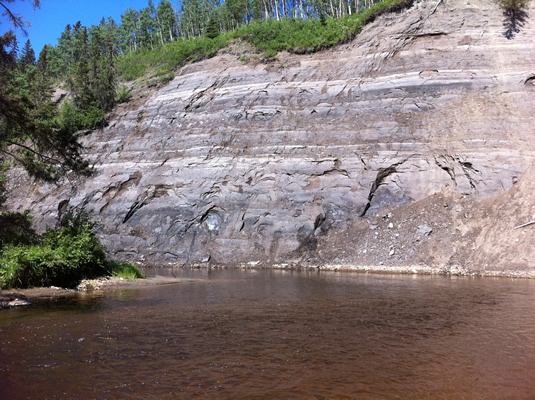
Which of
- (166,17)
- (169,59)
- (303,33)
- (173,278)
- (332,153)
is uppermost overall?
(166,17)

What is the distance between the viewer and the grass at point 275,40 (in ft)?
119

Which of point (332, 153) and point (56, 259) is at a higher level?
point (332, 153)

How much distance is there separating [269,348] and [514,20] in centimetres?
3349

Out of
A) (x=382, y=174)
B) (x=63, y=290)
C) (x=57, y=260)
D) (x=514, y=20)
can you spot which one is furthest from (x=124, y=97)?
(x=514, y=20)

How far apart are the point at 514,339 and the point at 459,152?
20137 millimetres

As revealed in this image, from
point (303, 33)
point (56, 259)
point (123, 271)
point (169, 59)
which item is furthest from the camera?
point (169, 59)

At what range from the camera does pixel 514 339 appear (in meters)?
8.38

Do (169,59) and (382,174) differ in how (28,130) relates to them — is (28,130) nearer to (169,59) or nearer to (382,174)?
(382,174)

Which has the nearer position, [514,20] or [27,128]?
[27,128]

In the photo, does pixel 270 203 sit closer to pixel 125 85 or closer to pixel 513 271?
pixel 513 271

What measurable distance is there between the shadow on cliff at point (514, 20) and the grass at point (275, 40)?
308 inches

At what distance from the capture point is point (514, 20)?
30.4 meters

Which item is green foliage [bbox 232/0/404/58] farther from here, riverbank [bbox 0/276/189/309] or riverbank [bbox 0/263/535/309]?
riverbank [bbox 0/276/189/309]

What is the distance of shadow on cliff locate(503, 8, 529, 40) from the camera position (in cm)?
3012
